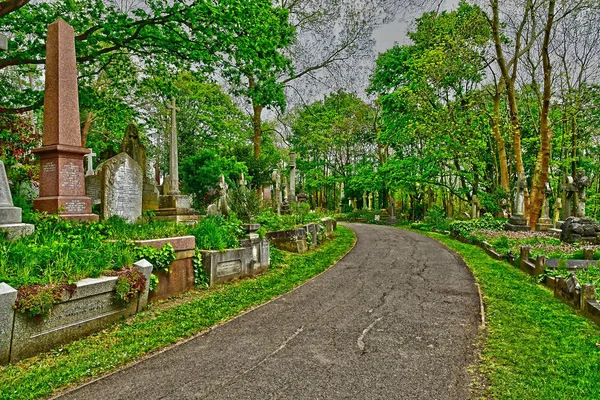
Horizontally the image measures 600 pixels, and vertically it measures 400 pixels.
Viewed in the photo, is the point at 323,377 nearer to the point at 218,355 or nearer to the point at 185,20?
the point at 218,355

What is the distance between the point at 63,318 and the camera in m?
4.16

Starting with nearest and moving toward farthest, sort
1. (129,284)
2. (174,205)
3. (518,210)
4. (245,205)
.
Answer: (129,284) < (245,205) < (174,205) < (518,210)

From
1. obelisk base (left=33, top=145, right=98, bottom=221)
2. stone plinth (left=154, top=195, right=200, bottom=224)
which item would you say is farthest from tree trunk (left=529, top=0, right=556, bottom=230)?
obelisk base (left=33, top=145, right=98, bottom=221)

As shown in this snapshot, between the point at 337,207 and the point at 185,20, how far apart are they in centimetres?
3408

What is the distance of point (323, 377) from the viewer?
3.46m

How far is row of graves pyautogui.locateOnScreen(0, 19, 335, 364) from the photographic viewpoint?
3.92 m

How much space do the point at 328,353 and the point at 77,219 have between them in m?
5.62

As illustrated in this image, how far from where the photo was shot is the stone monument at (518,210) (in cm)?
1585

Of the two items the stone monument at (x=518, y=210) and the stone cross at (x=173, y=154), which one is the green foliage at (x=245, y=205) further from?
the stone monument at (x=518, y=210)

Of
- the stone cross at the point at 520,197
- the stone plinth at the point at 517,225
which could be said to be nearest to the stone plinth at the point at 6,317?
the stone plinth at the point at 517,225

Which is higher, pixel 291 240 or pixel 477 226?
pixel 291 240

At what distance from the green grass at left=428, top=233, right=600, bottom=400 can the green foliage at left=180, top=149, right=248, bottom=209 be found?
62.9ft

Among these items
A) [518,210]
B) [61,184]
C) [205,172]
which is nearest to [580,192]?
[518,210]

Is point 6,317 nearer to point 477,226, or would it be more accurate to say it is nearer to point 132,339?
point 132,339
